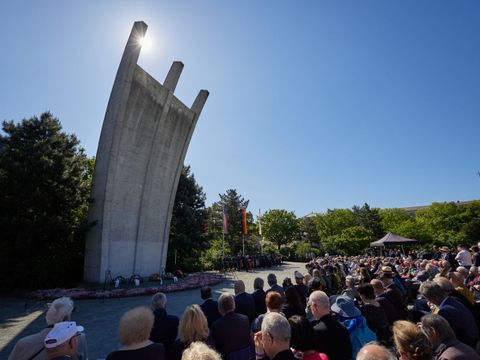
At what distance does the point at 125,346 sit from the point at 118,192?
16834 mm

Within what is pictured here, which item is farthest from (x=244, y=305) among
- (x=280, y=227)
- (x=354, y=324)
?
(x=280, y=227)

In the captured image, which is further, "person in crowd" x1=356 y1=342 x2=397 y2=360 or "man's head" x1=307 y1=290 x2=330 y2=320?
"man's head" x1=307 y1=290 x2=330 y2=320

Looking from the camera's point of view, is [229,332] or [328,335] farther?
[229,332]

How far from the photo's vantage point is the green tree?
14352 mm

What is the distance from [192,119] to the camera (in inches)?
937

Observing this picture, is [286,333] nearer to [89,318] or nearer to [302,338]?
[302,338]

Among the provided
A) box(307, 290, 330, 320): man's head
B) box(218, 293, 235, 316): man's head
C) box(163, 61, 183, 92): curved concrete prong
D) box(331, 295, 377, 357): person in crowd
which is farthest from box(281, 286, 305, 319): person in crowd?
box(163, 61, 183, 92): curved concrete prong

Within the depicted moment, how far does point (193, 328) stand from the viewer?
10.5 ft

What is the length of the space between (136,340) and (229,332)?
1.52m

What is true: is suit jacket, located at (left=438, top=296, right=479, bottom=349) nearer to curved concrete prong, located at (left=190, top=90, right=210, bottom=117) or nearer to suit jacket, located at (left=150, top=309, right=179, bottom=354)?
suit jacket, located at (left=150, top=309, right=179, bottom=354)

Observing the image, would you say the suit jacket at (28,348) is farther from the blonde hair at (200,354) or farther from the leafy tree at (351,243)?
the leafy tree at (351,243)

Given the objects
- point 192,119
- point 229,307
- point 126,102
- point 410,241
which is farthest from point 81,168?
point 410,241

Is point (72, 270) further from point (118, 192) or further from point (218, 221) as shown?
point (218, 221)

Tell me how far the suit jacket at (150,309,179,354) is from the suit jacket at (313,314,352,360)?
2.14 m
